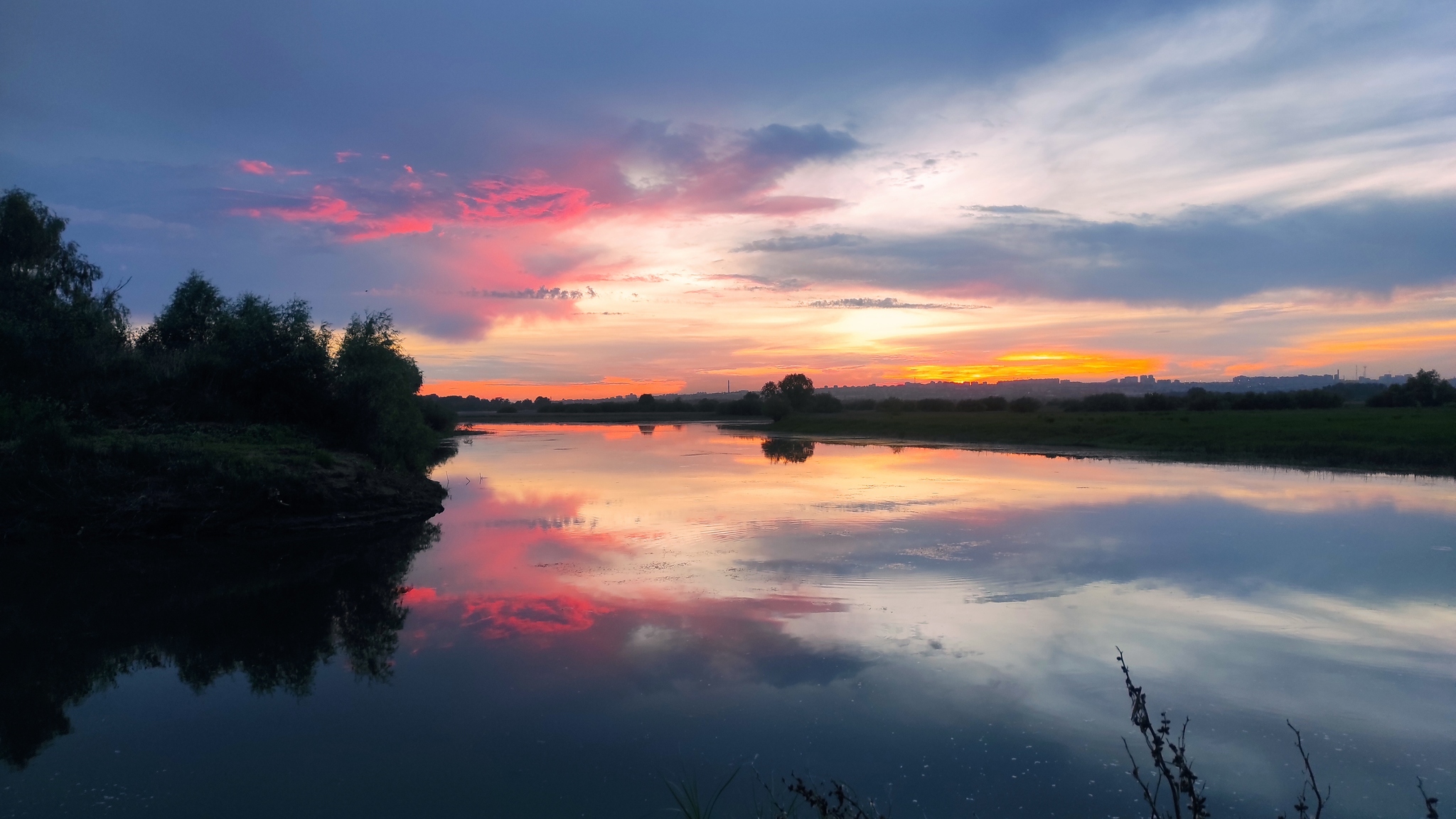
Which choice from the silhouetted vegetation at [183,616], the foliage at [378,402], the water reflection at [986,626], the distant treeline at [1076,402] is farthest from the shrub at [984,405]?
the silhouetted vegetation at [183,616]

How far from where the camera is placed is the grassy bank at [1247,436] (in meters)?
25.3

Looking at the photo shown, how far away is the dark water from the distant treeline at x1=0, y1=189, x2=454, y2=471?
23.1 feet

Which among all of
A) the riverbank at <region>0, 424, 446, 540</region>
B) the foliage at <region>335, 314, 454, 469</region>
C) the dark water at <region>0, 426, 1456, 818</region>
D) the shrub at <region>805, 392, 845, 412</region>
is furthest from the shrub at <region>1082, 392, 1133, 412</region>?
the riverbank at <region>0, 424, 446, 540</region>

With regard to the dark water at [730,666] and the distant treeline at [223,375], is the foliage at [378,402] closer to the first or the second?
the distant treeline at [223,375]

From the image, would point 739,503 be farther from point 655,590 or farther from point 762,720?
point 762,720

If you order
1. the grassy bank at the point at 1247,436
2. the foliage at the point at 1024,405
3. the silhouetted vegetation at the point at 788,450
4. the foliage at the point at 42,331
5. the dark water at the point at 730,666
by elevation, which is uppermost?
the foliage at the point at 42,331

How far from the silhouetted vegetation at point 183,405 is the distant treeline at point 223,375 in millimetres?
37

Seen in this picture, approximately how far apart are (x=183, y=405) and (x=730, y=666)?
59.2 feet

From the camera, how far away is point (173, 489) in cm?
1441

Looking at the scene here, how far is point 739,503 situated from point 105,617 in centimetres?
1221

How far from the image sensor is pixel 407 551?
45.9 ft

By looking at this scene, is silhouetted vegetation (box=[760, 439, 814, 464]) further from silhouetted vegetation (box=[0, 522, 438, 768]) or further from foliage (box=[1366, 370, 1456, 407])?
foliage (box=[1366, 370, 1456, 407])

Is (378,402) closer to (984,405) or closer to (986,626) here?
(986,626)

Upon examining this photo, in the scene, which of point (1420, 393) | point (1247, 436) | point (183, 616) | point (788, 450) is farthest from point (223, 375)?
point (1420, 393)
